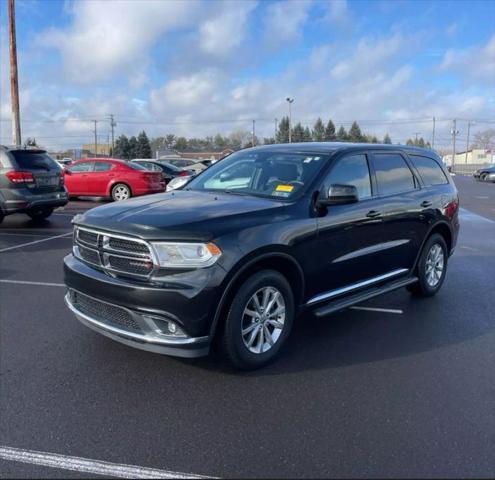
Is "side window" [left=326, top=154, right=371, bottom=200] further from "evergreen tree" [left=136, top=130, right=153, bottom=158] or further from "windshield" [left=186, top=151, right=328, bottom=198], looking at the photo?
"evergreen tree" [left=136, top=130, right=153, bottom=158]

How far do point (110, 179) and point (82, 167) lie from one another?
1.37 m

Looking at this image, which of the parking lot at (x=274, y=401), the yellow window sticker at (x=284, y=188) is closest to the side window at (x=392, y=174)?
Answer: the yellow window sticker at (x=284, y=188)

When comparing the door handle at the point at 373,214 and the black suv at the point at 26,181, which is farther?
the black suv at the point at 26,181

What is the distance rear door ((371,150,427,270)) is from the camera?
5.13 m

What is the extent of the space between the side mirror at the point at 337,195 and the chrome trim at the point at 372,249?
1.76 feet

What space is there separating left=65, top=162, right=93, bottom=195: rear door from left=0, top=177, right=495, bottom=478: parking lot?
40.8 ft

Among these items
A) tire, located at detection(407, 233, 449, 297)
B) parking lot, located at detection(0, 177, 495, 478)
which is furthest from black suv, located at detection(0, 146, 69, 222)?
tire, located at detection(407, 233, 449, 297)

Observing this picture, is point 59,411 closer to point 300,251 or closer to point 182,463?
point 182,463

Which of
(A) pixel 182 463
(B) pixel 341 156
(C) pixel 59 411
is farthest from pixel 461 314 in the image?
(C) pixel 59 411

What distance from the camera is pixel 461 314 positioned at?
5395mm

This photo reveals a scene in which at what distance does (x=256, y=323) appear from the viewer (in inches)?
152

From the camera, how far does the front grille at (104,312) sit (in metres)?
3.62

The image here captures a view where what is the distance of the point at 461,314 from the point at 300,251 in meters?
2.47

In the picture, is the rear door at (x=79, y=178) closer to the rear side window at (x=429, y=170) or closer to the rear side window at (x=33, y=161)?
the rear side window at (x=33, y=161)
